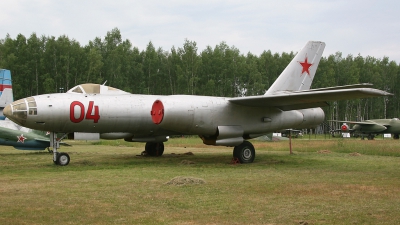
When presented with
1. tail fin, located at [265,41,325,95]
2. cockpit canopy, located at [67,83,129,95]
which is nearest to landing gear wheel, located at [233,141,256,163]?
tail fin, located at [265,41,325,95]

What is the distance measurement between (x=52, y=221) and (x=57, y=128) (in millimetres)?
7770

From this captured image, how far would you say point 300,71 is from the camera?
16.3 m

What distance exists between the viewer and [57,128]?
12.8 m

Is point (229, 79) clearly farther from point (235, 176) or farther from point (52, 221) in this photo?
point (52, 221)

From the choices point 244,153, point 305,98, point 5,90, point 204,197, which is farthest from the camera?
point 5,90

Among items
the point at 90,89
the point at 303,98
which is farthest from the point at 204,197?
the point at 90,89

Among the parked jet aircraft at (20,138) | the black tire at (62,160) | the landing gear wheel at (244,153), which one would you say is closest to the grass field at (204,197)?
the black tire at (62,160)

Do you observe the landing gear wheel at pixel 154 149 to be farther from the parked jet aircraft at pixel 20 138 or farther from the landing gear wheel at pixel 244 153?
the parked jet aircraft at pixel 20 138

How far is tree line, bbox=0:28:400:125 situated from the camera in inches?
1604

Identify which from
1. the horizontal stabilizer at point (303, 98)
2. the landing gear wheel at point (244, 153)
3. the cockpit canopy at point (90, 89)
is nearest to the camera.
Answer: the horizontal stabilizer at point (303, 98)

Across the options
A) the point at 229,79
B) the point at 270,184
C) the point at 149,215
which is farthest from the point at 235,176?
the point at 229,79

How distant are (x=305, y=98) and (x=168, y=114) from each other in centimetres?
412

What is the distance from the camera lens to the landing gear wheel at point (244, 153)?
1396cm

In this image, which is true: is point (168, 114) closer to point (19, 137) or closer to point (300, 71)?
point (300, 71)
